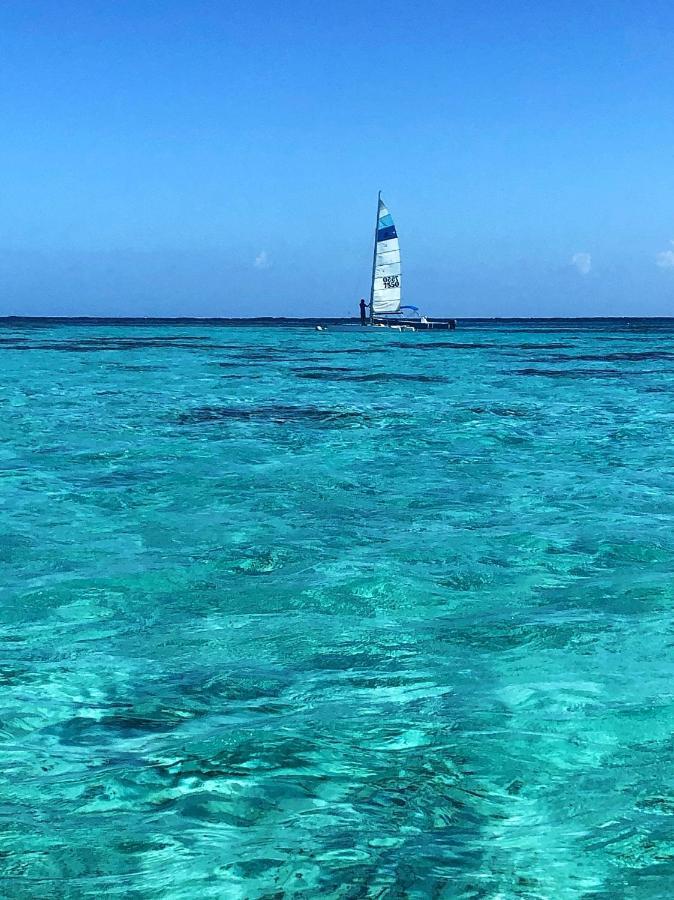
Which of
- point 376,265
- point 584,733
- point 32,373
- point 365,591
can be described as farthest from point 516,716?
point 376,265

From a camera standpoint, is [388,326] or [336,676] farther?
[388,326]

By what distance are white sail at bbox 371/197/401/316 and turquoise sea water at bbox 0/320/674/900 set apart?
2013 inches

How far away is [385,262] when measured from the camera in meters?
62.7

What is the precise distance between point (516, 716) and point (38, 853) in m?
2.32

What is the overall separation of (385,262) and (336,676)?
59.4 metres

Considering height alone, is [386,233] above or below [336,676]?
above

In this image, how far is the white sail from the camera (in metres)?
A: 62.2

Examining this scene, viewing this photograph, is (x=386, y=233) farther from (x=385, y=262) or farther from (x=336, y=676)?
(x=336, y=676)

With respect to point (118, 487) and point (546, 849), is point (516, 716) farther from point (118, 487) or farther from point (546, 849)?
point (118, 487)

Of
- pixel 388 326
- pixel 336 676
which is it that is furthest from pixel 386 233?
pixel 336 676

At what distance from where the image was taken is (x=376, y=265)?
63.1 m

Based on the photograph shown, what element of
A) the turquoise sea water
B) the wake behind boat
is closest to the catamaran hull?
the wake behind boat

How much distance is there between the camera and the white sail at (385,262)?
6219 centimetres

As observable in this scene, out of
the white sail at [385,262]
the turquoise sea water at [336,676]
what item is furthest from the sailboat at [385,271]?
the turquoise sea water at [336,676]
